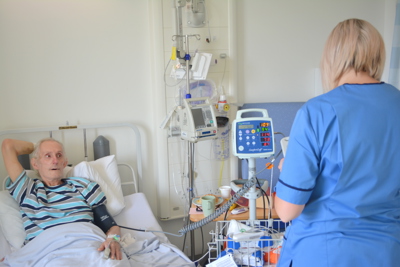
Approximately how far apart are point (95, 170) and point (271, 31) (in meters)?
1.67

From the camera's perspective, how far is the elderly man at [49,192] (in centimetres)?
195

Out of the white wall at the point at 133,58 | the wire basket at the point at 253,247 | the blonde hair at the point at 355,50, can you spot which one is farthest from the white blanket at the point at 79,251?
the blonde hair at the point at 355,50

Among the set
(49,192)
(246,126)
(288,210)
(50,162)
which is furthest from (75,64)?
(288,210)

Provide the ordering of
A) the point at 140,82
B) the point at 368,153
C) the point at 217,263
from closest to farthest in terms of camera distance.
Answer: the point at 368,153, the point at 217,263, the point at 140,82

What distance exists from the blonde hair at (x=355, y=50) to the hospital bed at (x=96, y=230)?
4.16 ft

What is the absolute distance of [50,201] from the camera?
2010 millimetres

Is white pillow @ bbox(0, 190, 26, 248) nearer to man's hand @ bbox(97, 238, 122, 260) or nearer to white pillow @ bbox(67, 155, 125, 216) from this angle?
white pillow @ bbox(67, 155, 125, 216)

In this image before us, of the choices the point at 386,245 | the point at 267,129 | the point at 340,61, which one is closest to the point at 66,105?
the point at 267,129

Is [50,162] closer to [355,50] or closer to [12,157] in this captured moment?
[12,157]

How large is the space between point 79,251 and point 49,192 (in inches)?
18.7

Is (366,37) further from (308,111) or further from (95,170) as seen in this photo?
(95,170)

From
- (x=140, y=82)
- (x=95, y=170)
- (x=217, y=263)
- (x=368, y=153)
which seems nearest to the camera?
(x=368, y=153)

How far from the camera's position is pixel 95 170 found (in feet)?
7.29

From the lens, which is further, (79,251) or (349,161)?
(79,251)
